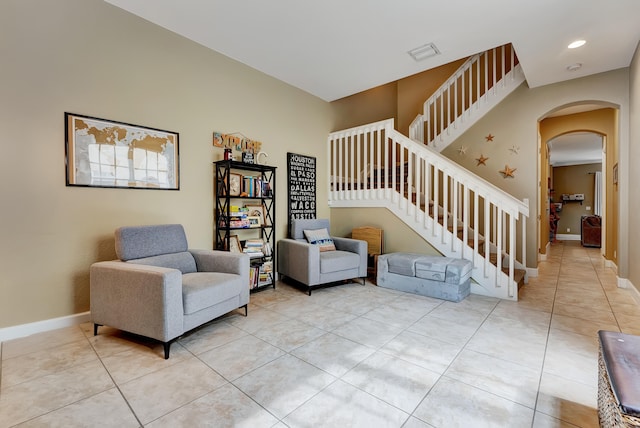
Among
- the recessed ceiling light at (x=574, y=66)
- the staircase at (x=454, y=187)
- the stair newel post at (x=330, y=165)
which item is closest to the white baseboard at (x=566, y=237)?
the staircase at (x=454, y=187)

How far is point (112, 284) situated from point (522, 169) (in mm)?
5335

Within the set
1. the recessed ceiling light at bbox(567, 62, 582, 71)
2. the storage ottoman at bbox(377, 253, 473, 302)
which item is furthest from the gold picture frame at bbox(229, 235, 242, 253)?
the recessed ceiling light at bbox(567, 62, 582, 71)

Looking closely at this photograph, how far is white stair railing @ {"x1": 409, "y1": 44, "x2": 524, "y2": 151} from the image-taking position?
4.48 meters

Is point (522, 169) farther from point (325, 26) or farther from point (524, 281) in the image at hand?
point (325, 26)

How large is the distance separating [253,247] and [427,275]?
216 cm

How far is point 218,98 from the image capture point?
360cm

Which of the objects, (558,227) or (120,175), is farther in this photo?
(558,227)

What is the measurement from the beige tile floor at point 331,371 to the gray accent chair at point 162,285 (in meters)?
0.20

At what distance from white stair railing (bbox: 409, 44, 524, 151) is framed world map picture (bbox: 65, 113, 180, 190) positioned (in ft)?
13.5

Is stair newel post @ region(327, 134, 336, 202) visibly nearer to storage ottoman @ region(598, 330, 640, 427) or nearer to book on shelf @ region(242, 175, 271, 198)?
book on shelf @ region(242, 175, 271, 198)

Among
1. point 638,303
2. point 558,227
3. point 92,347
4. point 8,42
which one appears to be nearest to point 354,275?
point 92,347

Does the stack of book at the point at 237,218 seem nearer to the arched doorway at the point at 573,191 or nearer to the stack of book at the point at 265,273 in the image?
the stack of book at the point at 265,273

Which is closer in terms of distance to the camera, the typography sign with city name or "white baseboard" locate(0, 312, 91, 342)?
"white baseboard" locate(0, 312, 91, 342)

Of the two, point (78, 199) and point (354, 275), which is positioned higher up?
point (78, 199)
